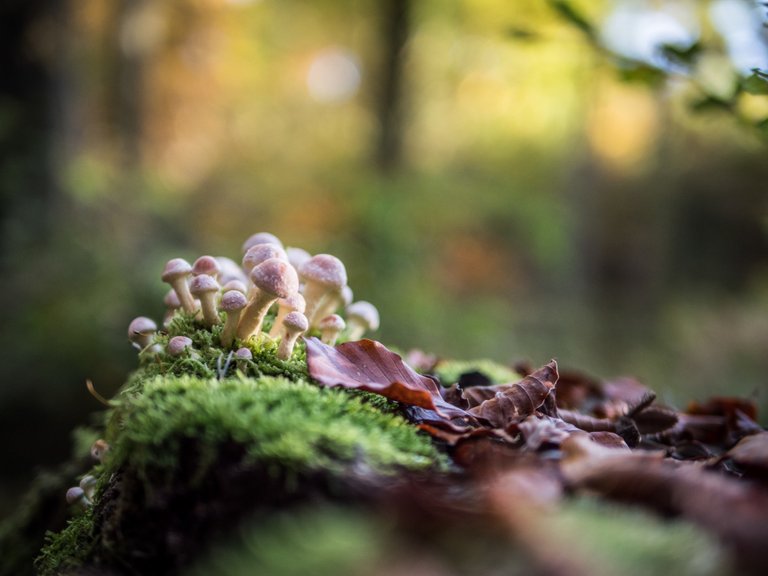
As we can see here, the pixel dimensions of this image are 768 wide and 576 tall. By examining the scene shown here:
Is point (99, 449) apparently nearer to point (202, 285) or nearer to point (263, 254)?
point (202, 285)

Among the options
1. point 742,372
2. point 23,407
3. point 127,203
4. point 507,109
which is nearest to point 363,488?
point 23,407

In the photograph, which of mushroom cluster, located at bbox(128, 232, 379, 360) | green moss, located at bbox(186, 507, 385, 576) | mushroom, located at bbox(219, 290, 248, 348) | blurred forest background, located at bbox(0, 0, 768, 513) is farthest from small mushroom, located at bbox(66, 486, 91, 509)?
blurred forest background, located at bbox(0, 0, 768, 513)

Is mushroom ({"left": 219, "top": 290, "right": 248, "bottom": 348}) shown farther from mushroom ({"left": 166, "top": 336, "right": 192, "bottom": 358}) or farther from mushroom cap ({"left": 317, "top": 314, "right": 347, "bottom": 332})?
mushroom cap ({"left": 317, "top": 314, "right": 347, "bottom": 332})

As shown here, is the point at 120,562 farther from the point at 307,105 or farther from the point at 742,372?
the point at 307,105

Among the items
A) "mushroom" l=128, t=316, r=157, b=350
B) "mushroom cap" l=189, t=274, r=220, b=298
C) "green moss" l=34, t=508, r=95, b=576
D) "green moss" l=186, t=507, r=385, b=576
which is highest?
"mushroom cap" l=189, t=274, r=220, b=298

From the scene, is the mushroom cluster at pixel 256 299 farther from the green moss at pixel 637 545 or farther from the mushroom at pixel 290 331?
the green moss at pixel 637 545

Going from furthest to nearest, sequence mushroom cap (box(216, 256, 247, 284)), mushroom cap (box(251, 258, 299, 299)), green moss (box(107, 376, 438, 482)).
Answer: mushroom cap (box(216, 256, 247, 284))
mushroom cap (box(251, 258, 299, 299))
green moss (box(107, 376, 438, 482))
